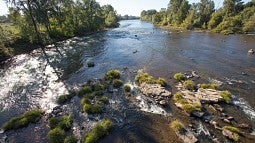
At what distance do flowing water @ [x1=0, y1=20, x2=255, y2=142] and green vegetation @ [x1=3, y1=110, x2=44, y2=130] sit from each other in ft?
Result: 5.03

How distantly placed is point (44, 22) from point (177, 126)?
55794mm

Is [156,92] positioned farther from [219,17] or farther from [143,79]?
[219,17]

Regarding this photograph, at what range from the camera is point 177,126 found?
2017 centimetres

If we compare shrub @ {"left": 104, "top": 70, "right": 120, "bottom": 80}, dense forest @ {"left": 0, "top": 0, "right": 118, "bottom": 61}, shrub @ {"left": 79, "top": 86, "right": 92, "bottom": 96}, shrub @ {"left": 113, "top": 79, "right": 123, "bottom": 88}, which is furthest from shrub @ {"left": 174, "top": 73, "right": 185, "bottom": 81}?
dense forest @ {"left": 0, "top": 0, "right": 118, "bottom": 61}

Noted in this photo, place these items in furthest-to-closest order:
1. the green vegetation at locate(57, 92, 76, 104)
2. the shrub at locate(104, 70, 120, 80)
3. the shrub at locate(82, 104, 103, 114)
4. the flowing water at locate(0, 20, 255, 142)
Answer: the shrub at locate(104, 70, 120, 80) < the flowing water at locate(0, 20, 255, 142) < the green vegetation at locate(57, 92, 76, 104) < the shrub at locate(82, 104, 103, 114)

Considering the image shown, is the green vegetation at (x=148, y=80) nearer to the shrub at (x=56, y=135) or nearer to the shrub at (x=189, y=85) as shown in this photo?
the shrub at (x=189, y=85)

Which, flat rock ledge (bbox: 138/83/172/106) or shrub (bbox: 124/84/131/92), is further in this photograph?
shrub (bbox: 124/84/131/92)

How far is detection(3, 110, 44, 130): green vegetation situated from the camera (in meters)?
21.4

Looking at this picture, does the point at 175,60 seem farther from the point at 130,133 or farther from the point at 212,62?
the point at 130,133

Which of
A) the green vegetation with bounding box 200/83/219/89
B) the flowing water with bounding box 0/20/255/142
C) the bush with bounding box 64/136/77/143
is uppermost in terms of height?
the green vegetation with bounding box 200/83/219/89

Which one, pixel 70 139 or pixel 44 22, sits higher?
pixel 44 22

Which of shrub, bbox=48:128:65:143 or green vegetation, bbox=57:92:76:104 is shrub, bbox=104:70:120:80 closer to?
green vegetation, bbox=57:92:76:104

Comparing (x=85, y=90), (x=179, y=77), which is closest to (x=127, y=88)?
(x=85, y=90)

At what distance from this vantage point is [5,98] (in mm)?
28156
